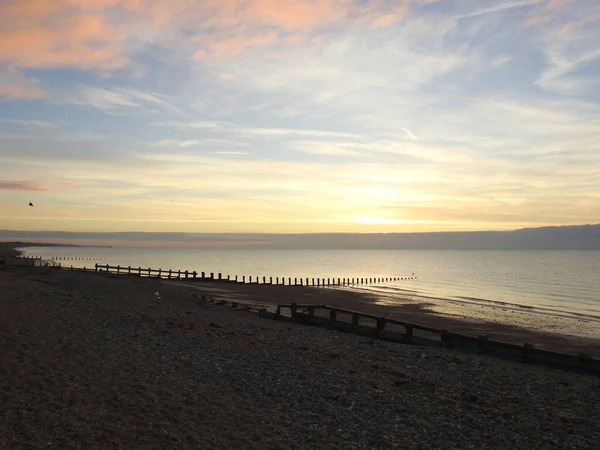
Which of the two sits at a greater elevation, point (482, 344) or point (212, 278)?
point (482, 344)

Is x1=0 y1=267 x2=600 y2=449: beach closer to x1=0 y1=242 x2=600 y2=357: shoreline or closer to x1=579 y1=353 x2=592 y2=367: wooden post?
x1=579 y1=353 x2=592 y2=367: wooden post

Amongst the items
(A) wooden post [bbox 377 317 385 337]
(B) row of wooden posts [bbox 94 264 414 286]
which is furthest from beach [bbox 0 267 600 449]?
(B) row of wooden posts [bbox 94 264 414 286]

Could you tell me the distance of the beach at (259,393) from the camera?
880 centimetres

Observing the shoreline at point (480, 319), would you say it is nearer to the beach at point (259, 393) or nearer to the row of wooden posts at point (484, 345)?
the row of wooden posts at point (484, 345)

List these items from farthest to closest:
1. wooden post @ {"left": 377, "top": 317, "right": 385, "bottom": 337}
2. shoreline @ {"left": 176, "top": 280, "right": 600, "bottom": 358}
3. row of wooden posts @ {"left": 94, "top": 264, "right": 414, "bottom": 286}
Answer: row of wooden posts @ {"left": 94, "top": 264, "right": 414, "bottom": 286} < shoreline @ {"left": 176, "top": 280, "right": 600, "bottom": 358} < wooden post @ {"left": 377, "top": 317, "right": 385, "bottom": 337}

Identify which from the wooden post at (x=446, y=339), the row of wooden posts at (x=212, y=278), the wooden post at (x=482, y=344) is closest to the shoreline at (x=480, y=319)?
the row of wooden posts at (x=212, y=278)

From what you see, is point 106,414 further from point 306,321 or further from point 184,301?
point 184,301

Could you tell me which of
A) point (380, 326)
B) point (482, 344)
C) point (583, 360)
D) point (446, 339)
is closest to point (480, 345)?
point (482, 344)

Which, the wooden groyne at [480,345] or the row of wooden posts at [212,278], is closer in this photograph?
the wooden groyne at [480,345]

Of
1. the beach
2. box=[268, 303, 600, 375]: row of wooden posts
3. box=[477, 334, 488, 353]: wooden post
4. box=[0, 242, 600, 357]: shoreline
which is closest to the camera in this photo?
the beach

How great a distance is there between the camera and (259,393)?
11.3m

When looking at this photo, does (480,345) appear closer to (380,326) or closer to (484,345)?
(484,345)

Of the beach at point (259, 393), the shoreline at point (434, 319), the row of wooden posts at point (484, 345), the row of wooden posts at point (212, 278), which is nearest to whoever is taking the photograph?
the beach at point (259, 393)

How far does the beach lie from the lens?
Result: 8.80m
